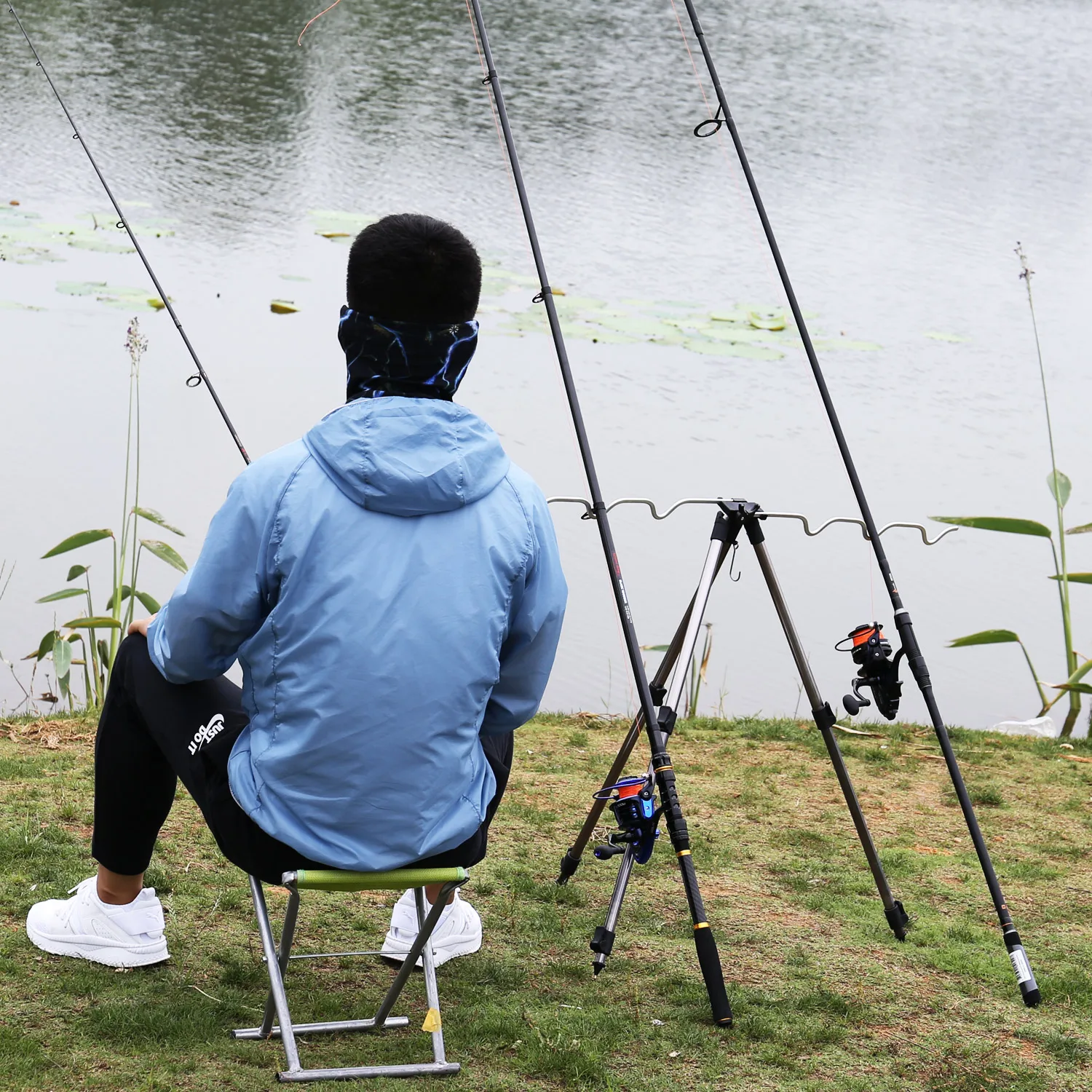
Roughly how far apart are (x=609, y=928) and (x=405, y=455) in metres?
0.96

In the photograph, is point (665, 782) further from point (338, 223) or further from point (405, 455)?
point (338, 223)

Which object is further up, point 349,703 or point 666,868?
point 349,703

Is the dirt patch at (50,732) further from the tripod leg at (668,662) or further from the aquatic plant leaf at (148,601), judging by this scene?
the tripod leg at (668,662)

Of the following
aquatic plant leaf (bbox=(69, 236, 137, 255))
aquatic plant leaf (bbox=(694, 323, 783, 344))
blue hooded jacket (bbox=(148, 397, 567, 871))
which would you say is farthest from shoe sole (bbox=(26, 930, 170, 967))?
aquatic plant leaf (bbox=(69, 236, 137, 255))

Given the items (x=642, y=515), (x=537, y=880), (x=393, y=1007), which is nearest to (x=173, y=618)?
(x=393, y=1007)

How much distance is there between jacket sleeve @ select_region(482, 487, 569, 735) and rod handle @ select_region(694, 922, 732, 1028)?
1.44 ft

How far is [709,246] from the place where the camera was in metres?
8.34

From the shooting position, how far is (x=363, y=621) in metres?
1.63

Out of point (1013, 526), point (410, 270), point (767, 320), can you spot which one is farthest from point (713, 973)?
point (767, 320)

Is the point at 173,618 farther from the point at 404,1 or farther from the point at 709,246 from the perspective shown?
the point at 404,1

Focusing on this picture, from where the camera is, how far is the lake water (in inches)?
208

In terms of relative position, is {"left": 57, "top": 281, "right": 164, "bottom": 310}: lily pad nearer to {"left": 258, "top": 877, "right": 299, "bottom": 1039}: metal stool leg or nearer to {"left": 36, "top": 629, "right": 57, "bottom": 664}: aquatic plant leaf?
{"left": 36, "top": 629, "right": 57, "bottom": 664}: aquatic plant leaf

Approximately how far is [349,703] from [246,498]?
279mm

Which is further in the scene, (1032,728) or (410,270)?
(1032,728)
